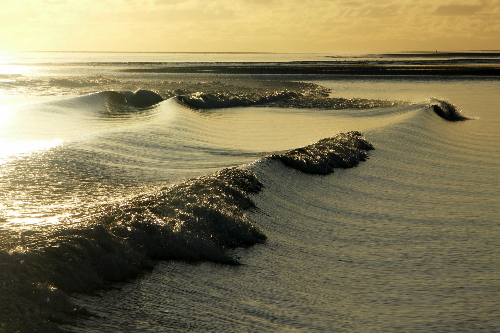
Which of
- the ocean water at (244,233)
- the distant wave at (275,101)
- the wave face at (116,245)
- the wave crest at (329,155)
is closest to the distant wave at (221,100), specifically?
the distant wave at (275,101)

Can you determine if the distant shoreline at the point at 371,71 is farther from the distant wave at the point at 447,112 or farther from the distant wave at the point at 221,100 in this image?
the distant wave at the point at 447,112

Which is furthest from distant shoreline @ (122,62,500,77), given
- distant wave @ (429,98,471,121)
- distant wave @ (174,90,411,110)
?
distant wave @ (429,98,471,121)

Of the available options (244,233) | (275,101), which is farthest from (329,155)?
(275,101)

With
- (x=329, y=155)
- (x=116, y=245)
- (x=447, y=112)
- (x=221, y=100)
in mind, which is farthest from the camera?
(x=221, y=100)

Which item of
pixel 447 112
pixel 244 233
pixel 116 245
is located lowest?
pixel 244 233

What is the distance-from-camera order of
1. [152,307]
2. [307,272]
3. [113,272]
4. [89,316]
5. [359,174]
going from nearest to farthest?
[89,316] → [152,307] → [113,272] → [307,272] → [359,174]

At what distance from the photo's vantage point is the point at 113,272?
18.9 ft

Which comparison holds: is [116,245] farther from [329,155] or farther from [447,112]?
[447,112]

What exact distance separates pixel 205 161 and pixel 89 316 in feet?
25.5

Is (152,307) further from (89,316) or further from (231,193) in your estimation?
(231,193)

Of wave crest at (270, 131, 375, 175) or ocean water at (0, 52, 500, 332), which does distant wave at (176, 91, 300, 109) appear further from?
wave crest at (270, 131, 375, 175)

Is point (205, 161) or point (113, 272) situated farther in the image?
point (205, 161)

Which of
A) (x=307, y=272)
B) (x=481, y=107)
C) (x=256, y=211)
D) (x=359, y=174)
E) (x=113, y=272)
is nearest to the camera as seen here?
(x=113, y=272)

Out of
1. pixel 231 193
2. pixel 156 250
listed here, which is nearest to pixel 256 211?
pixel 231 193
